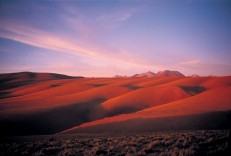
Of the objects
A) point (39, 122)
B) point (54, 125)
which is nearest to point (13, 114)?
point (39, 122)

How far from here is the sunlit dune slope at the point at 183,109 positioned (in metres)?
22.3

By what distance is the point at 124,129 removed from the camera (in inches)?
762

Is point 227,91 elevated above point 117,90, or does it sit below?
below

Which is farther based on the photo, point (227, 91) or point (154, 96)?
point (154, 96)

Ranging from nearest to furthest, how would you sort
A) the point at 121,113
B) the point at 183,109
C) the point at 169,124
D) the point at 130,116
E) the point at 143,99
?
the point at 169,124 < the point at 130,116 < the point at 183,109 < the point at 121,113 < the point at 143,99

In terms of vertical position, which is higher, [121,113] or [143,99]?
[143,99]

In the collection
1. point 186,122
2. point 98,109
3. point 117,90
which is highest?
point 117,90

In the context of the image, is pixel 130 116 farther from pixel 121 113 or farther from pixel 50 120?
pixel 50 120

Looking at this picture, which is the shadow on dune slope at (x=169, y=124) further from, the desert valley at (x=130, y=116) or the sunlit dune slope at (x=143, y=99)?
the sunlit dune slope at (x=143, y=99)

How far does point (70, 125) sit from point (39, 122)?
452cm

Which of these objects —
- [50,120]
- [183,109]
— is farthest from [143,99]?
[50,120]

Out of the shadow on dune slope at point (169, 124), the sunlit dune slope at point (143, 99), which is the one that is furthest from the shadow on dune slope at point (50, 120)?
the shadow on dune slope at point (169, 124)

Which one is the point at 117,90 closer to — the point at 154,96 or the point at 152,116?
the point at 154,96

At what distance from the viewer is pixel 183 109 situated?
24766 millimetres
